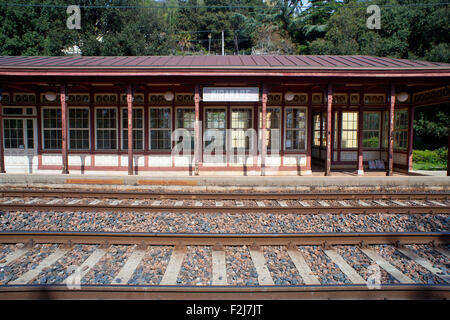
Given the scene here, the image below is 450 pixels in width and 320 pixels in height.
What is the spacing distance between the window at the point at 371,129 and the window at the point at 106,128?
1132 cm

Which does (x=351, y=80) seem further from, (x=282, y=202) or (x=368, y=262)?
(x=368, y=262)

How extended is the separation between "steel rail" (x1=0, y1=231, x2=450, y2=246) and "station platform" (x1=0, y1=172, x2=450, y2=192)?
4294 millimetres

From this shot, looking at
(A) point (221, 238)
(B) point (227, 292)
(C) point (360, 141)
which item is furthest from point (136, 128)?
(B) point (227, 292)

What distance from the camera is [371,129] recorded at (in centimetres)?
1309

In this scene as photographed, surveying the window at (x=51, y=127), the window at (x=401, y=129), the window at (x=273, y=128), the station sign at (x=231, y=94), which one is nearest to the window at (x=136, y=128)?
the window at (x=51, y=127)

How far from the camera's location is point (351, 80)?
10203 millimetres

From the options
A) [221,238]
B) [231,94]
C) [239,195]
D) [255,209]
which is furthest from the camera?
[231,94]

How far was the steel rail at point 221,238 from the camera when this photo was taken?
457cm

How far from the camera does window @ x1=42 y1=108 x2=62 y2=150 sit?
11727 millimetres

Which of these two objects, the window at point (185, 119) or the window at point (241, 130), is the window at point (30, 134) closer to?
the window at point (185, 119)

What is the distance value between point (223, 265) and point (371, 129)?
38.9ft

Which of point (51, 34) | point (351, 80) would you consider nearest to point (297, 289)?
point (351, 80)

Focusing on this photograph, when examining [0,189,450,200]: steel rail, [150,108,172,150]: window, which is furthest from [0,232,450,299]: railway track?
[150,108,172,150]: window

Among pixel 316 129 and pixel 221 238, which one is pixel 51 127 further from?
pixel 316 129
